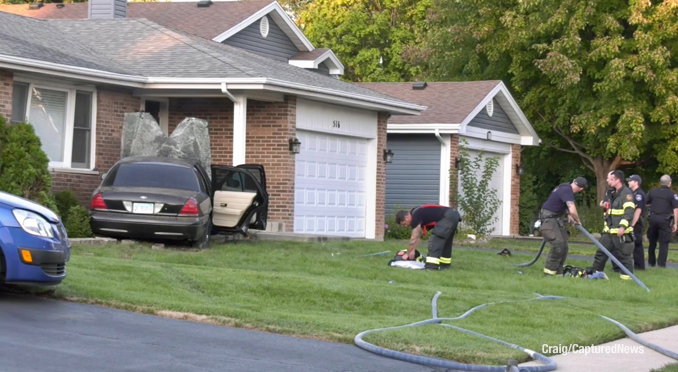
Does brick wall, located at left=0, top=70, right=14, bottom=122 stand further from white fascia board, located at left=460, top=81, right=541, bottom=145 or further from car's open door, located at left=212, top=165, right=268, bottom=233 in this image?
white fascia board, located at left=460, top=81, right=541, bottom=145

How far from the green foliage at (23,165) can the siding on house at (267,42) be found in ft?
33.8

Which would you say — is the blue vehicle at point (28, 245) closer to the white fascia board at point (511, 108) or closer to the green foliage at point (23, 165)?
the green foliage at point (23, 165)

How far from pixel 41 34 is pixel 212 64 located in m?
3.72

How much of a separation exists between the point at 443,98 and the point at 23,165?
50.9 ft

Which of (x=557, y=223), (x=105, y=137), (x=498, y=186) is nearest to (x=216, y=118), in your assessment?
(x=105, y=137)

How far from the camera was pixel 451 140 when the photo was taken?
92.0 ft

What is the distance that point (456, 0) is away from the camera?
34.7 meters

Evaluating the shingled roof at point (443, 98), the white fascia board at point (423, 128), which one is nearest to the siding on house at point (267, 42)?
the shingled roof at point (443, 98)

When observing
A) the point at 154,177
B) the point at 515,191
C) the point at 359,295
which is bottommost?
the point at 359,295

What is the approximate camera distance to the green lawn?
10.1 meters

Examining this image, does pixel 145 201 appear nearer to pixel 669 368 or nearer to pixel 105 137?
pixel 105 137

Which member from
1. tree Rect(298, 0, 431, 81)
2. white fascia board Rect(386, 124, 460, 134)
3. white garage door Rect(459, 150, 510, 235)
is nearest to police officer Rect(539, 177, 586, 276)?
white fascia board Rect(386, 124, 460, 134)

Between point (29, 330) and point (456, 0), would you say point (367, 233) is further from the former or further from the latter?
point (29, 330)

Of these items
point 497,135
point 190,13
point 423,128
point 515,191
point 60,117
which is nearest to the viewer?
point 60,117
